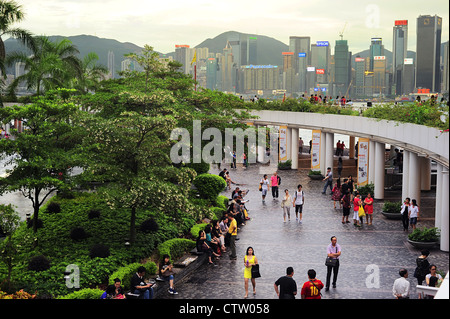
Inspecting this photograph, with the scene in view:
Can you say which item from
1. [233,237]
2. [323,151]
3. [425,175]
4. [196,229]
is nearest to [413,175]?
[425,175]

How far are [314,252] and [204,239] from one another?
3719 millimetres

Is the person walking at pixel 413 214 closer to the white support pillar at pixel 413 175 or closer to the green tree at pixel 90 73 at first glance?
the white support pillar at pixel 413 175

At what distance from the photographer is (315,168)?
38.5m

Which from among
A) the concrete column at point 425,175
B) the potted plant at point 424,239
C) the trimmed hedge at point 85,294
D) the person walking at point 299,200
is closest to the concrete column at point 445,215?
the potted plant at point 424,239

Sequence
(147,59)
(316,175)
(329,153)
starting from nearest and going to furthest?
(147,59) < (329,153) < (316,175)

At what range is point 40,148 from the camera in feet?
64.6

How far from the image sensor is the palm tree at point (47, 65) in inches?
1550

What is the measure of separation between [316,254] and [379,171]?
1211 cm

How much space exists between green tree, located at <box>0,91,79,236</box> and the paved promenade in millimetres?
5981

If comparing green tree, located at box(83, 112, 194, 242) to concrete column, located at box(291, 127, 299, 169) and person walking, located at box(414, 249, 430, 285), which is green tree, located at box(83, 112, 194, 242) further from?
concrete column, located at box(291, 127, 299, 169)

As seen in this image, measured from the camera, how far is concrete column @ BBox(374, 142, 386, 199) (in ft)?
97.7

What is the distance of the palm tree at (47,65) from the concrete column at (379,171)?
20.0m

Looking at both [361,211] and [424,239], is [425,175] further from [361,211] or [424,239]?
[424,239]
